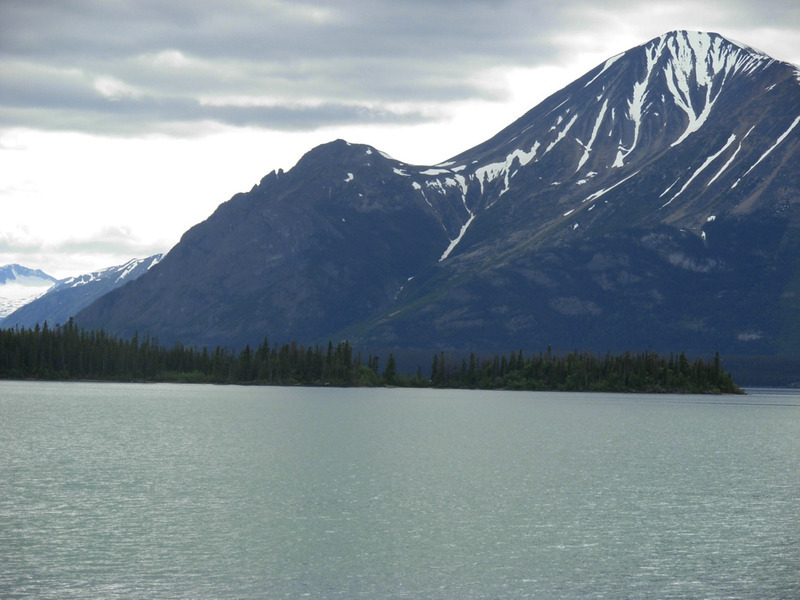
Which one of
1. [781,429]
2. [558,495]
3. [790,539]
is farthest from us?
[781,429]

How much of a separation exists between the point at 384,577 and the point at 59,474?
4608cm

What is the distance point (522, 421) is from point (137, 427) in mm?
76893

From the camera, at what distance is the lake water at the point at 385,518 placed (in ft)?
177

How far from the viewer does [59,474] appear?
90438 millimetres

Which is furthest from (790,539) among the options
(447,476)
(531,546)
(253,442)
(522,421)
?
(522,421)

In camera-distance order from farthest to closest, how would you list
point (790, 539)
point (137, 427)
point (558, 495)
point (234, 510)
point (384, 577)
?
1. point (137, 427)
2. point (558, 495)
3. point (234, 510)
4. point (790, 539)
5. point (384, 577)

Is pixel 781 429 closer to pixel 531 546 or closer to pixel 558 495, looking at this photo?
pixel 558 495

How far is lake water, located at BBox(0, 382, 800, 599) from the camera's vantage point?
177 ft

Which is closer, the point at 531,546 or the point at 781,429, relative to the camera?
the point at 531,546

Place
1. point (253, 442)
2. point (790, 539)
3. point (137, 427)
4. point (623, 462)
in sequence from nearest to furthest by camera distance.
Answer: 1. point (790, 539)
2. point (623, 462)
3. point (253, 442)
4. point (137, 427)

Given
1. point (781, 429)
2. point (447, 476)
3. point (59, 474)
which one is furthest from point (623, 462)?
point (781, 429)

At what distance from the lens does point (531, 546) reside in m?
64.8

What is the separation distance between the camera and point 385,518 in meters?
73.9

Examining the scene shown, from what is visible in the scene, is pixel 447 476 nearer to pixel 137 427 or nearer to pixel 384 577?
pixel 384 577
